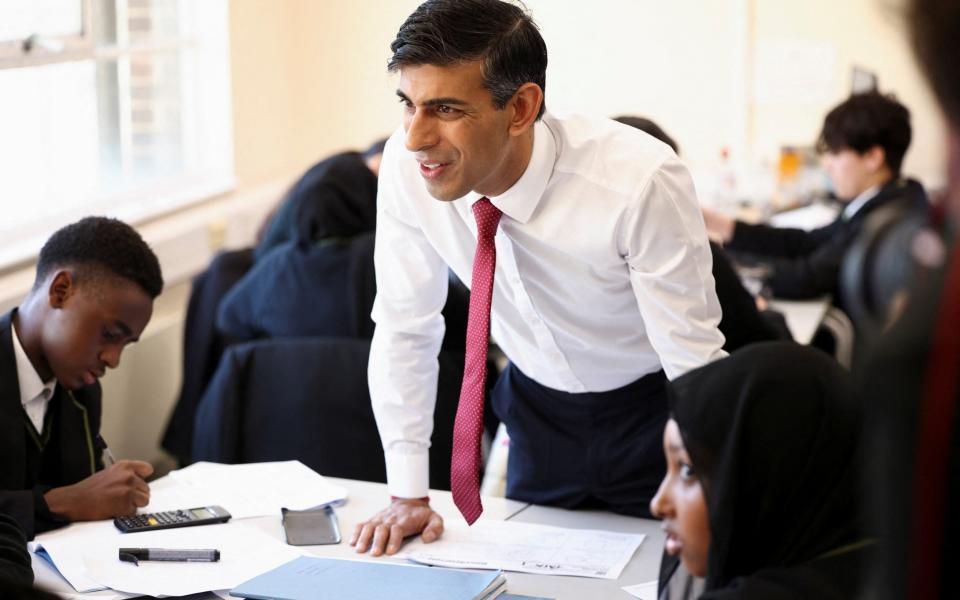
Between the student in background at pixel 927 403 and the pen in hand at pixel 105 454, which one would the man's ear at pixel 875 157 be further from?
the student in background at pixel 927 403

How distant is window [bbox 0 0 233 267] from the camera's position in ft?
11.3

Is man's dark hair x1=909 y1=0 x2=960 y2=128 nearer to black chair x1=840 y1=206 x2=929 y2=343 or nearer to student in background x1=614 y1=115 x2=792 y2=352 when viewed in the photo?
black chair x1=840 y1=206 x2=929 y2=343

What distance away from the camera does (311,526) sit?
1.93 m

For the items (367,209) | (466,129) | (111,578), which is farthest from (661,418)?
(367,209)

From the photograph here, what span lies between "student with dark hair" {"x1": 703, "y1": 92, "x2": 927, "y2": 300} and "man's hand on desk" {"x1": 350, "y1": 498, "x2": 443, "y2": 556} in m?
1.90

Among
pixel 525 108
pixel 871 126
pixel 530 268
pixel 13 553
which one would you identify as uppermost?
pixel 525 108

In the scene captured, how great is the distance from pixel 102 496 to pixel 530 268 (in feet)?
2.61

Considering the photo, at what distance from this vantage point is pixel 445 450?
8.75 ft

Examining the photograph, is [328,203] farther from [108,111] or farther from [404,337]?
[108,111]

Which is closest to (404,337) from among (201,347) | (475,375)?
(475,375)

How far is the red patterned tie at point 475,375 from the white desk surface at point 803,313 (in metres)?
1.54

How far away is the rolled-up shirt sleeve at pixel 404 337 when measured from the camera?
1991 mm

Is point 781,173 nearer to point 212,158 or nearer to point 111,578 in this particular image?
point 212,158

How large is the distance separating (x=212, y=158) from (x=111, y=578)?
294 centimetres
